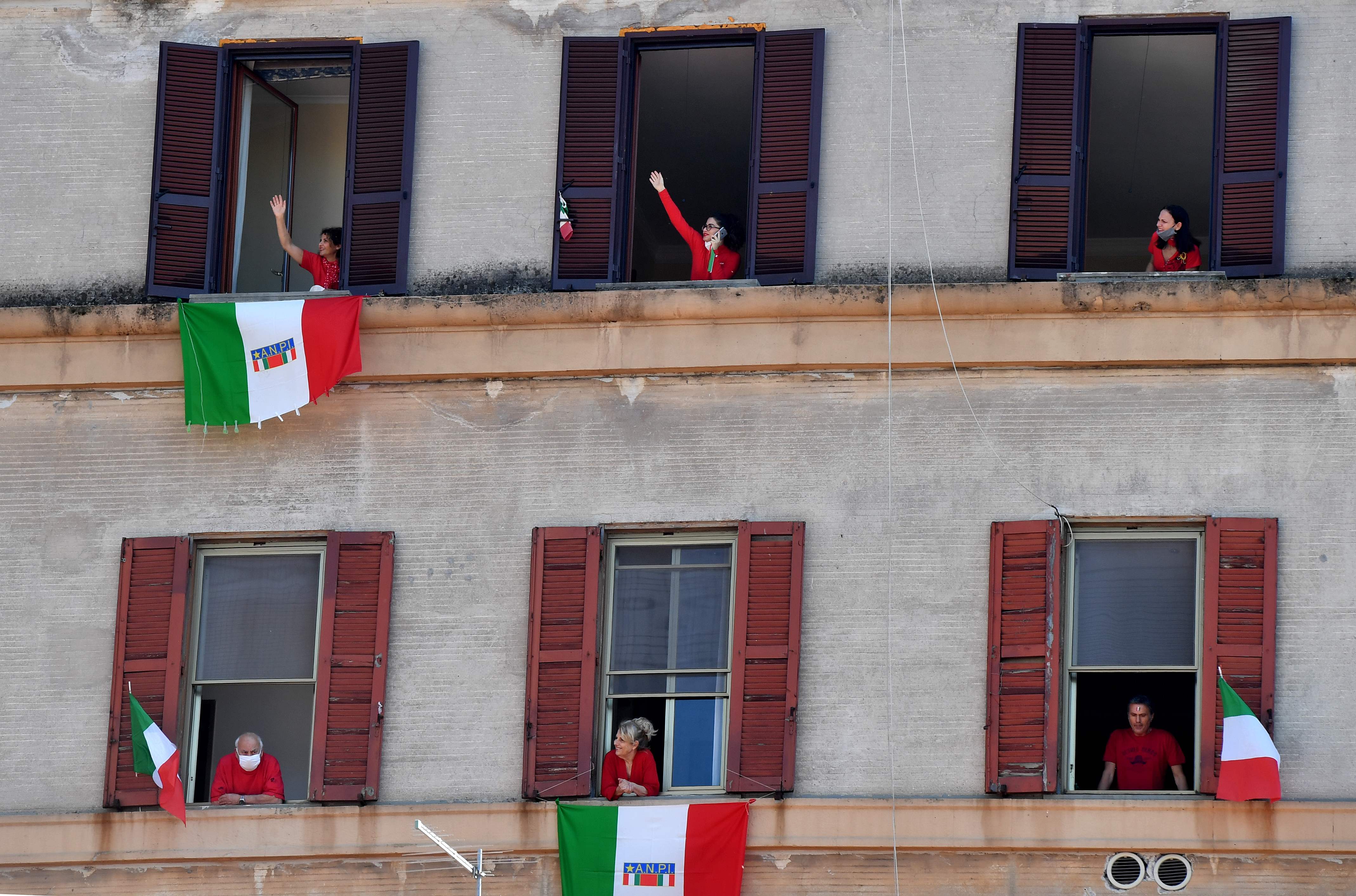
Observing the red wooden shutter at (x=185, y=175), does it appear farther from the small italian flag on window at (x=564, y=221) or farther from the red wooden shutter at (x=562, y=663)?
the red wooden shutter at (x=562, y=663)

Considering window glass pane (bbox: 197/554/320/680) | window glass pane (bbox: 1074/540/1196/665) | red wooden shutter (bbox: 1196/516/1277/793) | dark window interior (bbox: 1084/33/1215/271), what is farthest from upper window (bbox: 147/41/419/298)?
red wooden shutter (bbox: 1196/516/1277/793)

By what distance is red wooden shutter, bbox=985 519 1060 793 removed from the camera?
16.5 meters

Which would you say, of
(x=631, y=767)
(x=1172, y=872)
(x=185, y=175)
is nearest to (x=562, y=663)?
(x=631, y=767)

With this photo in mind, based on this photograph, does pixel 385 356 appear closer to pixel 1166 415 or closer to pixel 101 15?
pixel 101 15

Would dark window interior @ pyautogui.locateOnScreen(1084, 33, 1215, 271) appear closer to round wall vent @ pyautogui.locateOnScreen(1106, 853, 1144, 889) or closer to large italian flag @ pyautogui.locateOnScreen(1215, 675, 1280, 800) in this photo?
large italian flag @ pyautogui.locateOnScreen(1215, 675, 1280, 800)

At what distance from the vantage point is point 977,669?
55.0 ft

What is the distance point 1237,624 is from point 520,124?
6.16 metres

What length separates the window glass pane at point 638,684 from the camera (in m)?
17.3

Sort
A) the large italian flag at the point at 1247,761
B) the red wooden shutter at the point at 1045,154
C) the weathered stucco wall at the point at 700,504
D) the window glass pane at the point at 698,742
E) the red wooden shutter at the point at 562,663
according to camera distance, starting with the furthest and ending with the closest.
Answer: the red wooden shutter at the point at 1045,154 < the window glass pane at the point at 698,742 < the red wooden shutter at the point at 562,663 < the weathered stucco wall at the point at 700,504 < the large italian flag at the point at 1247,761

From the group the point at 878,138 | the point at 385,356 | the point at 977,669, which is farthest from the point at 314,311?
the point at 977,669

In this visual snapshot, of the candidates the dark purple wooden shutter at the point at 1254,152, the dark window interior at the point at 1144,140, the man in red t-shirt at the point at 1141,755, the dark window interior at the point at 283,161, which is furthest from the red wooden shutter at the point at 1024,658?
the dark window interior at the point at 283,161

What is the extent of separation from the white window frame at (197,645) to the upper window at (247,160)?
6.28 feet

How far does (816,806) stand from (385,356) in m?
4.38

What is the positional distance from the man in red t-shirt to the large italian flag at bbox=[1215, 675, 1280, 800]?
51cm
